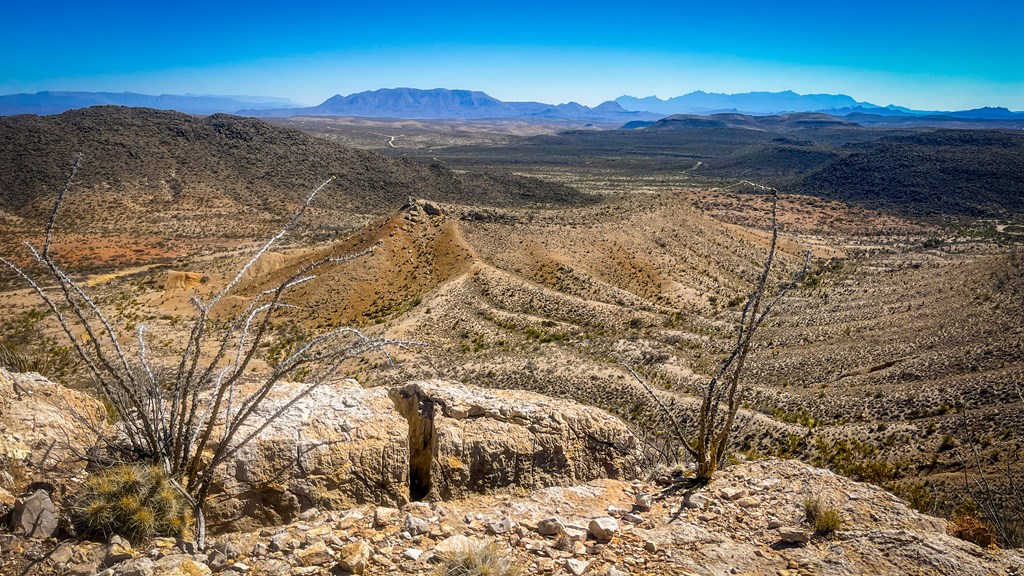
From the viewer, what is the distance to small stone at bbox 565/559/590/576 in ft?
14.2

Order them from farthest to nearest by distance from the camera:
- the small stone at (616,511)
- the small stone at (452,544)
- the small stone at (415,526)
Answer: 1. the small stone at (616,511)
2. the small stone at (415,526)
3. the small stone at (452,544)

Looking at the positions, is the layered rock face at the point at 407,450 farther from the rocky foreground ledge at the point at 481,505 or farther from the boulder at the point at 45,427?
the boulder at the point at 45,427

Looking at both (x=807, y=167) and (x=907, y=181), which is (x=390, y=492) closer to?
(x=907, y=181)

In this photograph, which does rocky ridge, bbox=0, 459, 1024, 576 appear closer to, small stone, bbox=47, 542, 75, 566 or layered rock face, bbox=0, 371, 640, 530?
small stone, bbox=47, 542, 75, 566

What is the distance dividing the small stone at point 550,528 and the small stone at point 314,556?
1.80m

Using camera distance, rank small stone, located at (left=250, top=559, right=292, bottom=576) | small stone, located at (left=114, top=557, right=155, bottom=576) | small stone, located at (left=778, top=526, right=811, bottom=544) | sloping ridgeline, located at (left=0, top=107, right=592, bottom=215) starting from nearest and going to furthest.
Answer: small stone, located at (left=114, top=557, right=155, bottom=576) → small stone, located at (left=250, top=559, right=292, bottom=576) → small stone, located at (left=778, top=526, right=811, bottom=544) → sloping ridgeline, located at (left=0, top=107, right=592, bottom=215)

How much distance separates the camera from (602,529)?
4848 millimetres

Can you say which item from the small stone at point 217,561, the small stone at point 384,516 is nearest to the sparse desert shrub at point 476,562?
the small stone at point 384,516

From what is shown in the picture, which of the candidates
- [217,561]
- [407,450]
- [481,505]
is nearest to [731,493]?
[481,505]

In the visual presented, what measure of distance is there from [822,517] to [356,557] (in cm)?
422

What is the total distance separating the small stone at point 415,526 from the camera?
15.7 ft

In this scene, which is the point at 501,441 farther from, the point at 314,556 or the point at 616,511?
the point at 314,556

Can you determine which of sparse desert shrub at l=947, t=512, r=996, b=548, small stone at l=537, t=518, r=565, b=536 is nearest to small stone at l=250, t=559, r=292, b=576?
small stone at l=537, t=518, r=565, b=536

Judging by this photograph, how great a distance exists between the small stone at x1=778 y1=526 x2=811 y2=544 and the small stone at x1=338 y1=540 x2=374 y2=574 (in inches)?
146
